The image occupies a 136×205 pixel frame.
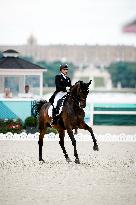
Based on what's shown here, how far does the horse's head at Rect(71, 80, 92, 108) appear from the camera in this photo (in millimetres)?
10828

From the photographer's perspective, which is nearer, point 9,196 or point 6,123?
point 9,196

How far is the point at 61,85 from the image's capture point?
38.7 ft

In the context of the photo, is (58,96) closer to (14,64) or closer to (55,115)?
(55,115)

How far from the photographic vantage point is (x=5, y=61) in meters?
23.6

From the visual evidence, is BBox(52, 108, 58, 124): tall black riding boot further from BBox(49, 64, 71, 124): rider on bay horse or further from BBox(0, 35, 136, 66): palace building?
BBox(0, 35, 136, 66): palace building

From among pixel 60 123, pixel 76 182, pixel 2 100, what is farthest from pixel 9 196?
pixel 2 100

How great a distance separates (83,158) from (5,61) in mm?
11988

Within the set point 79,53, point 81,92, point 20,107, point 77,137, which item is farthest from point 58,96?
point 79,53

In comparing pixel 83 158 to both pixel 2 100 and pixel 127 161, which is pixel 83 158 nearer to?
pixel 127 161

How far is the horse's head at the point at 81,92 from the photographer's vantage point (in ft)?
35.5

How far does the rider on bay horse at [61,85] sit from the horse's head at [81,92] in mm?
599

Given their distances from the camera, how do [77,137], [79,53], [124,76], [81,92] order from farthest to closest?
[79,53], [124,76], [77,137], [81,92]

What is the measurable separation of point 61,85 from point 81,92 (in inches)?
40.4

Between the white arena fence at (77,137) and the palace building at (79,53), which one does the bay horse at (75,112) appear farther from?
the palace building at (79,53)
